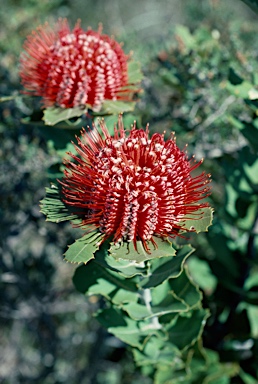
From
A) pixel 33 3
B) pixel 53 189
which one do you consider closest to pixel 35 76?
pixel 53 189

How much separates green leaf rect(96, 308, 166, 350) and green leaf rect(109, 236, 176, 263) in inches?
19.5

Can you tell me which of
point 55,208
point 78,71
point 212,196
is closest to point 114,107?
point 78,71

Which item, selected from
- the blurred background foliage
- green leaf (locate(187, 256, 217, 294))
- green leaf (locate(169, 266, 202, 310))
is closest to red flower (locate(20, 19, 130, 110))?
the blurred background foliage

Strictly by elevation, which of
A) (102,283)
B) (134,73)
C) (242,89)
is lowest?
(102,283)

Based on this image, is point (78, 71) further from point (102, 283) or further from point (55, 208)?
point (102, 283)

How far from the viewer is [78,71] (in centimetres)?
154

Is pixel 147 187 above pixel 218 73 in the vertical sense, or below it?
below

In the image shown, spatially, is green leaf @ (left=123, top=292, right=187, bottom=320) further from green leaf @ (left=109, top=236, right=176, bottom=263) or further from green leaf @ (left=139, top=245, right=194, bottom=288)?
green leaf @ (left=109, top=236, right=176, bottom=263)

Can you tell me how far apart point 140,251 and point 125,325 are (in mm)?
532

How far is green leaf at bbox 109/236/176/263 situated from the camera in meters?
1.17

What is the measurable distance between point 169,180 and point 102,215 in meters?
0.21

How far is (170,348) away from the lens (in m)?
1.72

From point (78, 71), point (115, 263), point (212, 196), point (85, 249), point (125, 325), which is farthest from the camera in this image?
point (212, 196)

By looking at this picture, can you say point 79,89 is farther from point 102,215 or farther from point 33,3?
point 33,3
